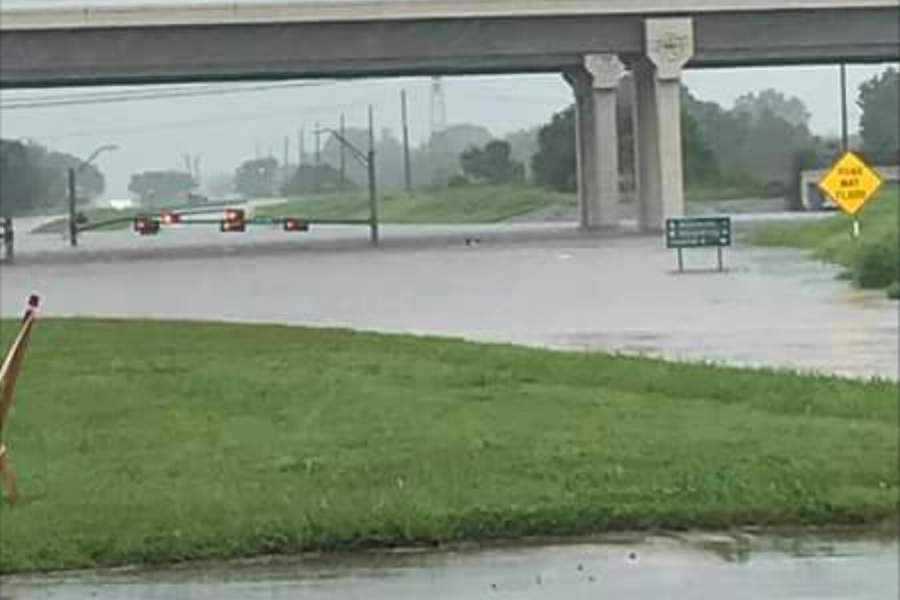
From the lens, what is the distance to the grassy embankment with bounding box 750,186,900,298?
1411 inches

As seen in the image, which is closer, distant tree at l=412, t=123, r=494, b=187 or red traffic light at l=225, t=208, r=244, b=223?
red traffic light at l=225, t=208, r=244, b=223

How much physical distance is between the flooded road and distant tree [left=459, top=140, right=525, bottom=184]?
283ft

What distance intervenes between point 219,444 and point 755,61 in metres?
69.0

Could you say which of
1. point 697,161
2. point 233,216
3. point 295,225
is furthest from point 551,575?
point 697,161

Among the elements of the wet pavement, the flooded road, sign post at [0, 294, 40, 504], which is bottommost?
the flooded road

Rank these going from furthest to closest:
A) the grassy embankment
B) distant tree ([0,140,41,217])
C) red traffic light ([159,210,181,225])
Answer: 1. distant tree ([0,140,41,217])
2. red traffic light ([159,210,181,225])
3. the grassy embankment

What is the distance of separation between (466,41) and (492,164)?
78.4 m

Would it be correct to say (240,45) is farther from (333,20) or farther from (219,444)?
(219,444)

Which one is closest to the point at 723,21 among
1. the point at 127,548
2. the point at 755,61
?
the point at 755,61

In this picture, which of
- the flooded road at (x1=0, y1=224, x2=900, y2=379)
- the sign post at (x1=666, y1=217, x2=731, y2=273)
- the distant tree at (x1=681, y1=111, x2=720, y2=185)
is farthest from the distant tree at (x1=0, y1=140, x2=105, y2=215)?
the distant tree at (x1=681, y1=111, x2=720, y2=185)

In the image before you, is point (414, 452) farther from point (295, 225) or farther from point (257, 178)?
point (257, 178)

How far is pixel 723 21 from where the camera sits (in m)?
77.8

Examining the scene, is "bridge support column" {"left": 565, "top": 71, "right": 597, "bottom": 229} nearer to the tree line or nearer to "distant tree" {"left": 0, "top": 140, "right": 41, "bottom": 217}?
the tree line

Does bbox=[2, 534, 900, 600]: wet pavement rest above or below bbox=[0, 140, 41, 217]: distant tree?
below
